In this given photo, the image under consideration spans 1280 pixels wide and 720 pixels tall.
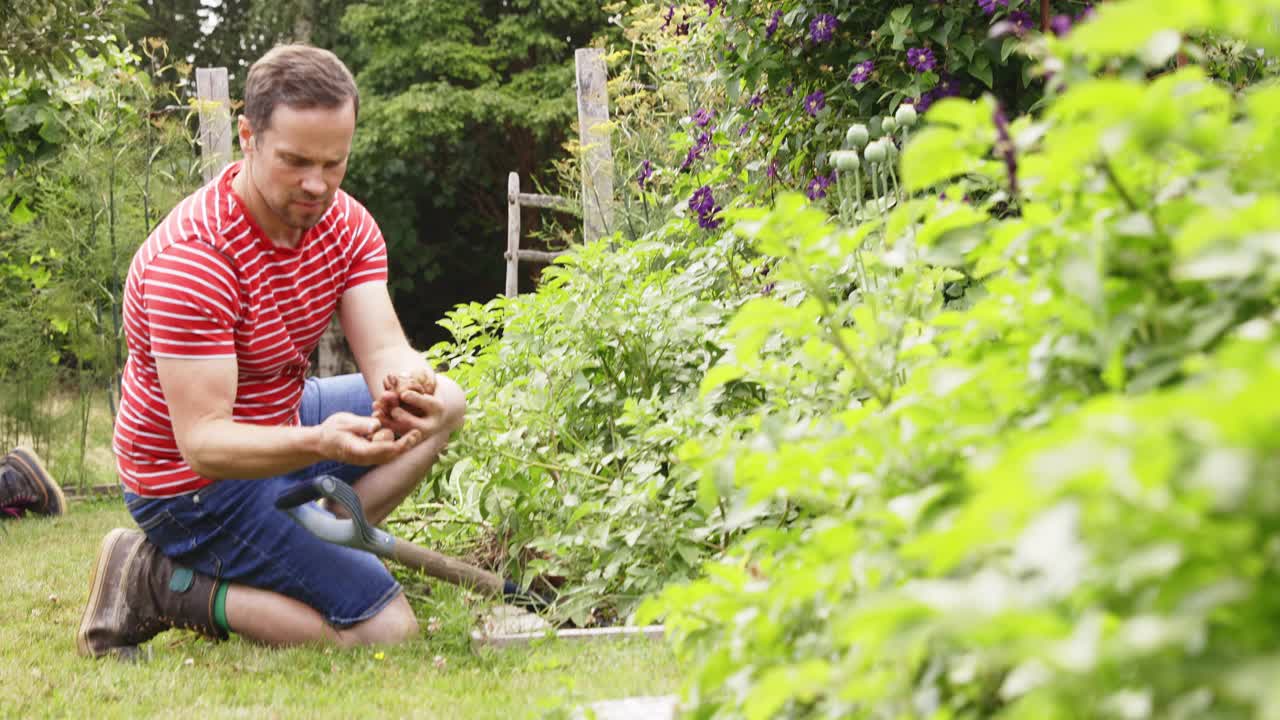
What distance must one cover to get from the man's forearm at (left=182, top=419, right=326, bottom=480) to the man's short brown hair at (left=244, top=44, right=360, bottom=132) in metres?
0.67

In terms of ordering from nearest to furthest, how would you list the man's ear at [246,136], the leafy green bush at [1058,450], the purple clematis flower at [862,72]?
the leafy green bush at [1058,450]
the man's ear at [246,136]
the purple clematis flower at [862,72]

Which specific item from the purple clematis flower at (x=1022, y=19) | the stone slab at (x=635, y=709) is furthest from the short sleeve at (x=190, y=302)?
the purple clematis flower at (x=1022, y=19)

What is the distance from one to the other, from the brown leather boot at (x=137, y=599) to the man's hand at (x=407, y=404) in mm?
587

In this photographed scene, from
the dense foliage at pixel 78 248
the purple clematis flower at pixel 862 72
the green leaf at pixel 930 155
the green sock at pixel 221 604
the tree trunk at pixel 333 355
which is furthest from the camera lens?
the tree trunk at pixel 333 355

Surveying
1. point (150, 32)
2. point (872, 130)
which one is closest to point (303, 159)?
point (872, 130)

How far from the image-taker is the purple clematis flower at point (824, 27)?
10.2ft

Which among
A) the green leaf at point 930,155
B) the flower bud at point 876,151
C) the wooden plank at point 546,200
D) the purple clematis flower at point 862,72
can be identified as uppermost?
the purple clematis flower at point 862,72

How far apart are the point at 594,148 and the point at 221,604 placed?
3.84m

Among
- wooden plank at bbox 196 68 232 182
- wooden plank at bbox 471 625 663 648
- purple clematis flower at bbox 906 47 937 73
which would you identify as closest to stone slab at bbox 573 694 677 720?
wooden plank at bbox 471 625 663 648

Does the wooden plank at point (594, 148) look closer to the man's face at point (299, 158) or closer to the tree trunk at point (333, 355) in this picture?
the man's face at point (299, 158)

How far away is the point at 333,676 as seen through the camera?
7.62 feet

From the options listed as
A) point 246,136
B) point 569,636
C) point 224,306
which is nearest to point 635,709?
point 569,636

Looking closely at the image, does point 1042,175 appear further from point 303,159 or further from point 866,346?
point 303,159

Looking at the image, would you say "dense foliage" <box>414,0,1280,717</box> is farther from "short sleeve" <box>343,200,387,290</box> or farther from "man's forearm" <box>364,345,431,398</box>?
"short sleeve" <box>343,200,387,290</box>
